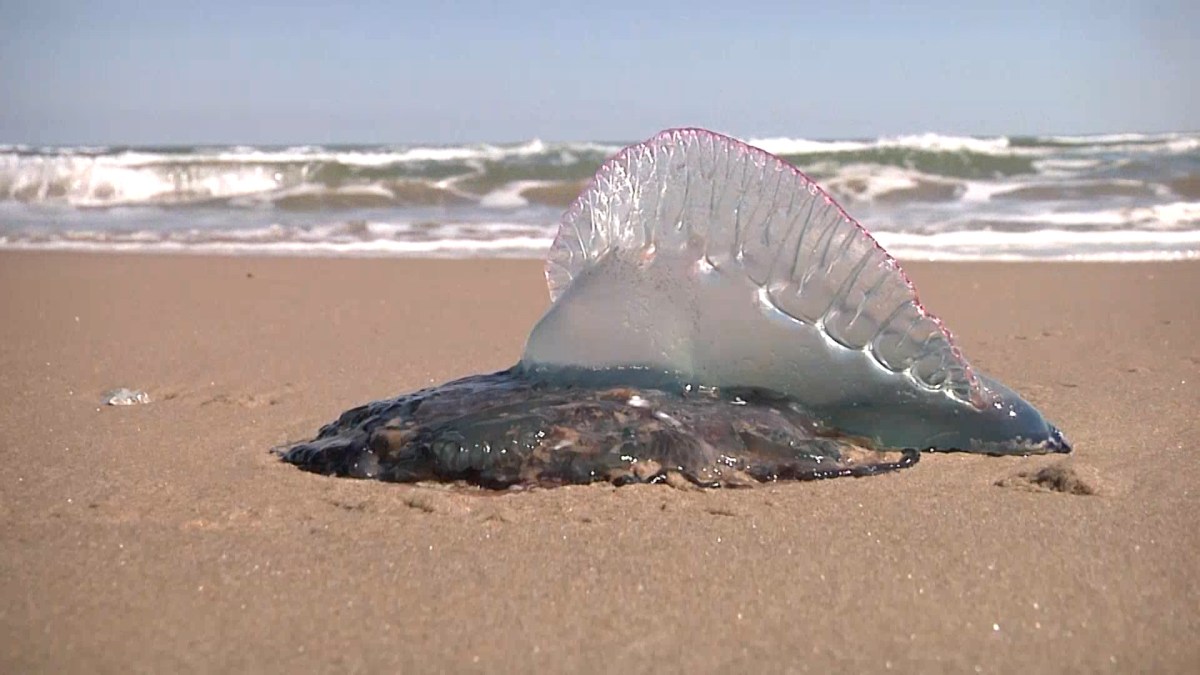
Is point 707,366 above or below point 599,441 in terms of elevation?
above

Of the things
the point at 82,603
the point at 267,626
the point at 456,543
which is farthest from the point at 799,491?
the point at 82,603

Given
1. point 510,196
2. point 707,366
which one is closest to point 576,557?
point 707,366

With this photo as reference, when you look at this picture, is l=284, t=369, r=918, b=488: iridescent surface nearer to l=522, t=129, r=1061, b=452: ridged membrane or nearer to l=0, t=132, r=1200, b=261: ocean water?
l=522, t=129, r=1061, b=452: ridged membrane

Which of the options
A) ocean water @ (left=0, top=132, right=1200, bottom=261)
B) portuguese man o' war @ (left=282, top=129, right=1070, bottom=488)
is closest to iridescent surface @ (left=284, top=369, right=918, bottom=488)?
portuguese man o' war @ (left=282, top=129, right=1070, bottom=488)

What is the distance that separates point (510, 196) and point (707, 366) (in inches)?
444

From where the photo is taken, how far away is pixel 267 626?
2.12 meters

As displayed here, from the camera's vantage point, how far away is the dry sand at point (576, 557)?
2.04m

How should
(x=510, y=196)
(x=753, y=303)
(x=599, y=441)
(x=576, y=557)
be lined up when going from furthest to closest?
(x=510, y=196) < (x=753, y=303) < (x=599, y=441) < (x=576, y=557)

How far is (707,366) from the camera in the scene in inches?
117

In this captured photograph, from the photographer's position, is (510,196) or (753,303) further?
(510,196)

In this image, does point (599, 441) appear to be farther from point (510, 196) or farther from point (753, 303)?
point (510, 196)

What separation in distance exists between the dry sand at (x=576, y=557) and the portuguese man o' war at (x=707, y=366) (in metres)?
0.08

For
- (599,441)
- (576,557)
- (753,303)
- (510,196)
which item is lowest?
(510,196)

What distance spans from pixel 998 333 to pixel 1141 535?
2.79 m
